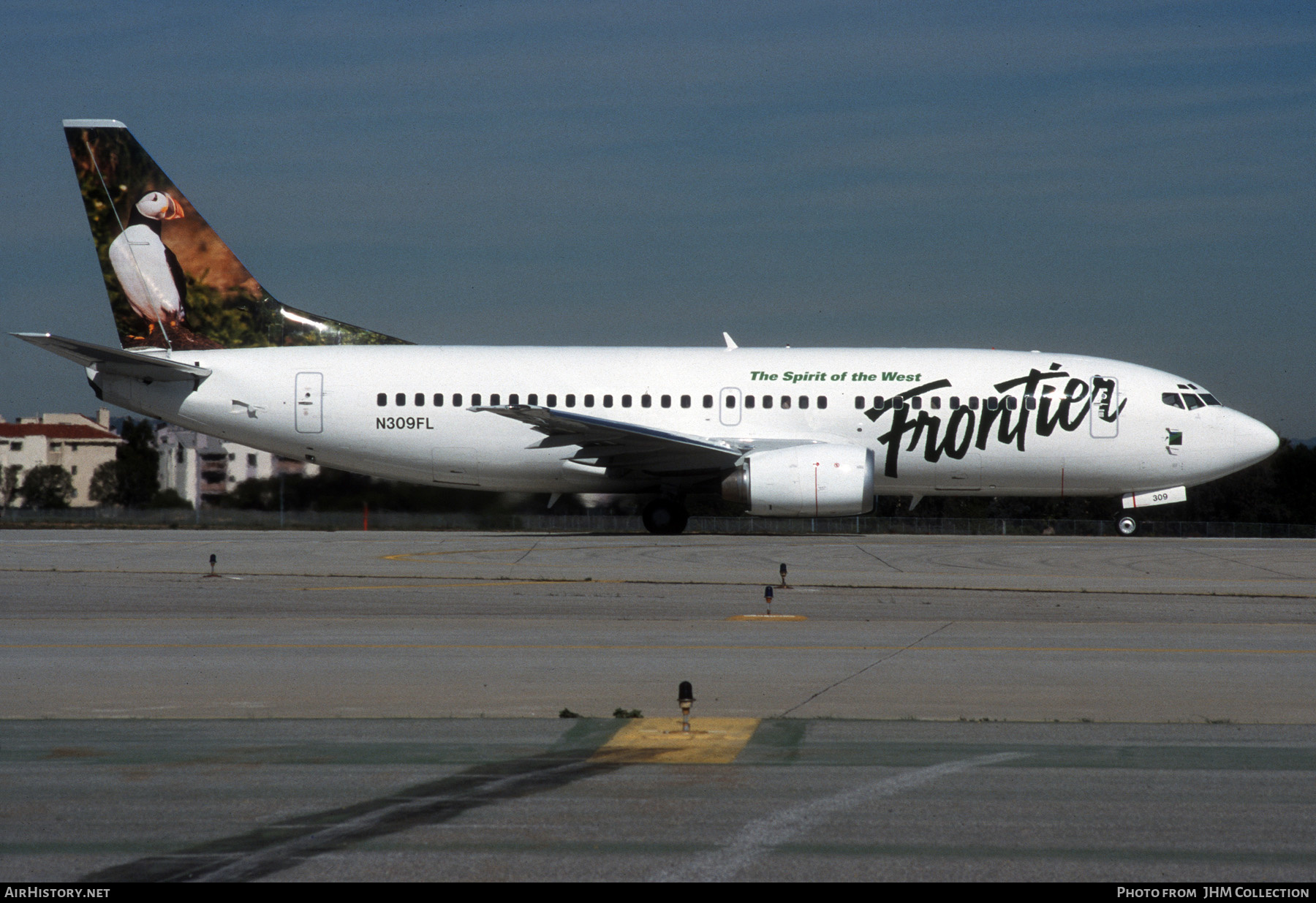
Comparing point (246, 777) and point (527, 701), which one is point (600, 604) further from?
point (246, 777)

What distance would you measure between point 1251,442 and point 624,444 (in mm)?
13420

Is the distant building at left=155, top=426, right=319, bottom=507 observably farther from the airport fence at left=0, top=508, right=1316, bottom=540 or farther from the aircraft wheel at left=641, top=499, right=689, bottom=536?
the aircraft wheel at left=641, top=499, right=689, bottom=536

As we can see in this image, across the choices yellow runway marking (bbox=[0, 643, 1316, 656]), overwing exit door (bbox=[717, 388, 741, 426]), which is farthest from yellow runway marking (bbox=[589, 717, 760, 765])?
overwing exit door (bbox=[717, 388, 741, 426])

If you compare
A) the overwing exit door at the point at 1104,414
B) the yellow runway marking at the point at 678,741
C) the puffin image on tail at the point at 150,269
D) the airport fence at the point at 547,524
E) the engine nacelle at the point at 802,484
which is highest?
the puffin image on tail at the point at 150,269

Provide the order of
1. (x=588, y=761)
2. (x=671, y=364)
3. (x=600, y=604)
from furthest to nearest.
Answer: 1. (x=671, y=364)
2. (x=600, y=604)
3. (x=588, y=761)

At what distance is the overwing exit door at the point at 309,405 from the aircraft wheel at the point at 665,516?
24.2ft

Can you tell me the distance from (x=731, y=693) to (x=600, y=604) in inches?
208

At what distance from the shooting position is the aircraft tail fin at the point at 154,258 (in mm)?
27641

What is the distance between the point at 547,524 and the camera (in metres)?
29.9

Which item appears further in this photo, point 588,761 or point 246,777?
point 588,761

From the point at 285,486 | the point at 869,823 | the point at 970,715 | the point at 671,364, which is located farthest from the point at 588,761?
the point at 285,486

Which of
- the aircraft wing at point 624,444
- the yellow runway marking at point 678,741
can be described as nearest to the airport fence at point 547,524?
the aircraft wing at point 624,444

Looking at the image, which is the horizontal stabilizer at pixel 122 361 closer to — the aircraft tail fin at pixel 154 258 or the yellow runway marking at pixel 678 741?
the aircraft tail fin at pixel 154 258

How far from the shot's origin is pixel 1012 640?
12109mm
